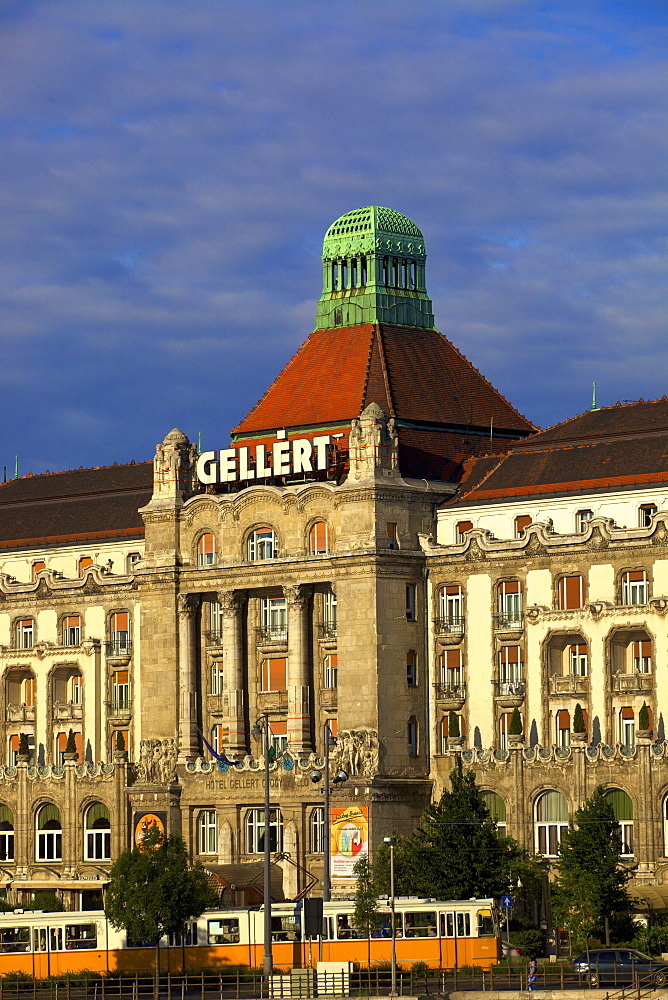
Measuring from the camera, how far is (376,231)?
182500 millimetres

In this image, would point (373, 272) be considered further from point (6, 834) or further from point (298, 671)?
point (6, 834)

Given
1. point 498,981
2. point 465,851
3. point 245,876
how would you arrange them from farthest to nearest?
point 245,876
point 465,851
point 498,981

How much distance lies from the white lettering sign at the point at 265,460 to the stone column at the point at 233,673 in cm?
831

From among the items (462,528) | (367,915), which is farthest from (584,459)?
(367,915)

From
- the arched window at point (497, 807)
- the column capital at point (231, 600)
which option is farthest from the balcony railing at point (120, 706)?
the arched window at point (497, 807)

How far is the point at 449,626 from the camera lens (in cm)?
16875

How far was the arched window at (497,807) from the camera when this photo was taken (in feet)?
529

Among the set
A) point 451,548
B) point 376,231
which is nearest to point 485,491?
point 451,548

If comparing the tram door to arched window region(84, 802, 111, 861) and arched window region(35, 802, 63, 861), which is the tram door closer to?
arched window region(84, 802, 111, 861)

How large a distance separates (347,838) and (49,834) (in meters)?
28.1

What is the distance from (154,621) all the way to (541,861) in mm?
36696

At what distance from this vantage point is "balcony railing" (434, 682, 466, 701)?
550 feet

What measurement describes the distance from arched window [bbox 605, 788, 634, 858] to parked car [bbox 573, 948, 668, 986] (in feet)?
78.0

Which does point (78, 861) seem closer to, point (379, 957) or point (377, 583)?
point (377, 583)
